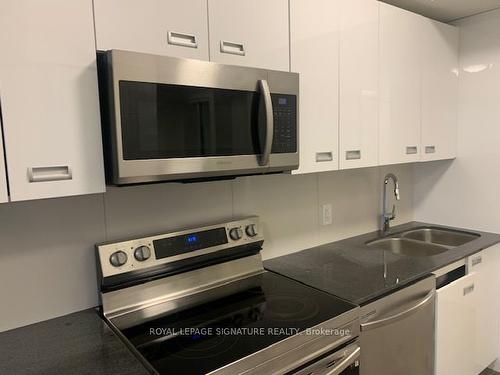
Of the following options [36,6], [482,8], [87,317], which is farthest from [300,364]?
[482,8]

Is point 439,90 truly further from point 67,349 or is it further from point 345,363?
point 67,349

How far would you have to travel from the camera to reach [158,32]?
1.18 metres

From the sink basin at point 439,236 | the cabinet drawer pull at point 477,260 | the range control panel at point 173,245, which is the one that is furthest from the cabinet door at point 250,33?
the sink basin at point 439,236

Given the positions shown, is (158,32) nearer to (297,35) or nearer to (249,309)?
(297,35)

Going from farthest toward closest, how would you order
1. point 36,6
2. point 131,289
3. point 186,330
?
point 131,289 → point 186,330 → point 36,6

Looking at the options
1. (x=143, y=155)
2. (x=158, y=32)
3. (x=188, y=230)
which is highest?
(x=158, y=32)

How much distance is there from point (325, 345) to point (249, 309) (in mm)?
292

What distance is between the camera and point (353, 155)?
1801 mm

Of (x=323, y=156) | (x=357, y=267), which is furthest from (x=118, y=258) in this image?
(x=357, y=267)

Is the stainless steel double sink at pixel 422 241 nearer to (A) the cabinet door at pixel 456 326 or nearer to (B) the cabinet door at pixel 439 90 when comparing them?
(A) the cabinet door at pixel 456 326

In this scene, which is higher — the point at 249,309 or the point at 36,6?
the point at 36,6

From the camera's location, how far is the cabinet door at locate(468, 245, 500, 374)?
2075 mm

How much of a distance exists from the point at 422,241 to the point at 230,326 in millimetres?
1646

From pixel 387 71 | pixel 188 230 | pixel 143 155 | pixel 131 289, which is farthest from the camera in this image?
pixel 387 71
